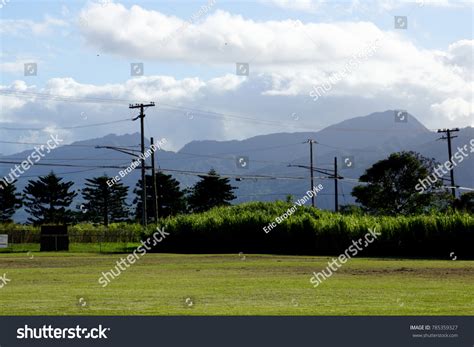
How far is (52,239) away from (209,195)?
82.2 meters

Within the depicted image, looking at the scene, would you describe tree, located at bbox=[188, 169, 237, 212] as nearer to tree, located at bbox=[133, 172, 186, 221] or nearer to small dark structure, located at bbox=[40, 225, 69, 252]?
tree, located at bbox=[133, 172, 186, 221]

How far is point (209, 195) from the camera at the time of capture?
6220 inches

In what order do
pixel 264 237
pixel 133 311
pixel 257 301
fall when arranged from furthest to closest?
pixel 264 237, pixel 257 301, pixel 133 311

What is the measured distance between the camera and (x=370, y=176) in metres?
124

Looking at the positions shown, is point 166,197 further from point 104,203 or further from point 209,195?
point 104,203

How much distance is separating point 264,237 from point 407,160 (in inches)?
2017

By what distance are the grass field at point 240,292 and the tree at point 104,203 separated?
125100mm

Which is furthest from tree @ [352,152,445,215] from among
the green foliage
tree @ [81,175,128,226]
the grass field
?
the grass field

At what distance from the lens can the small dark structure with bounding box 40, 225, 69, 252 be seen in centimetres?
7644

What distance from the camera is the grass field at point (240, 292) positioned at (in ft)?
74.8

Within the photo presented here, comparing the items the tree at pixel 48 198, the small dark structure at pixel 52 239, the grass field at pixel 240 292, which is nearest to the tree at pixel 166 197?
the tree at pixel 48 198

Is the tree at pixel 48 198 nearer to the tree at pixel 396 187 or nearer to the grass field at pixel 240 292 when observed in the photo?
the tree at pixel 396 187
